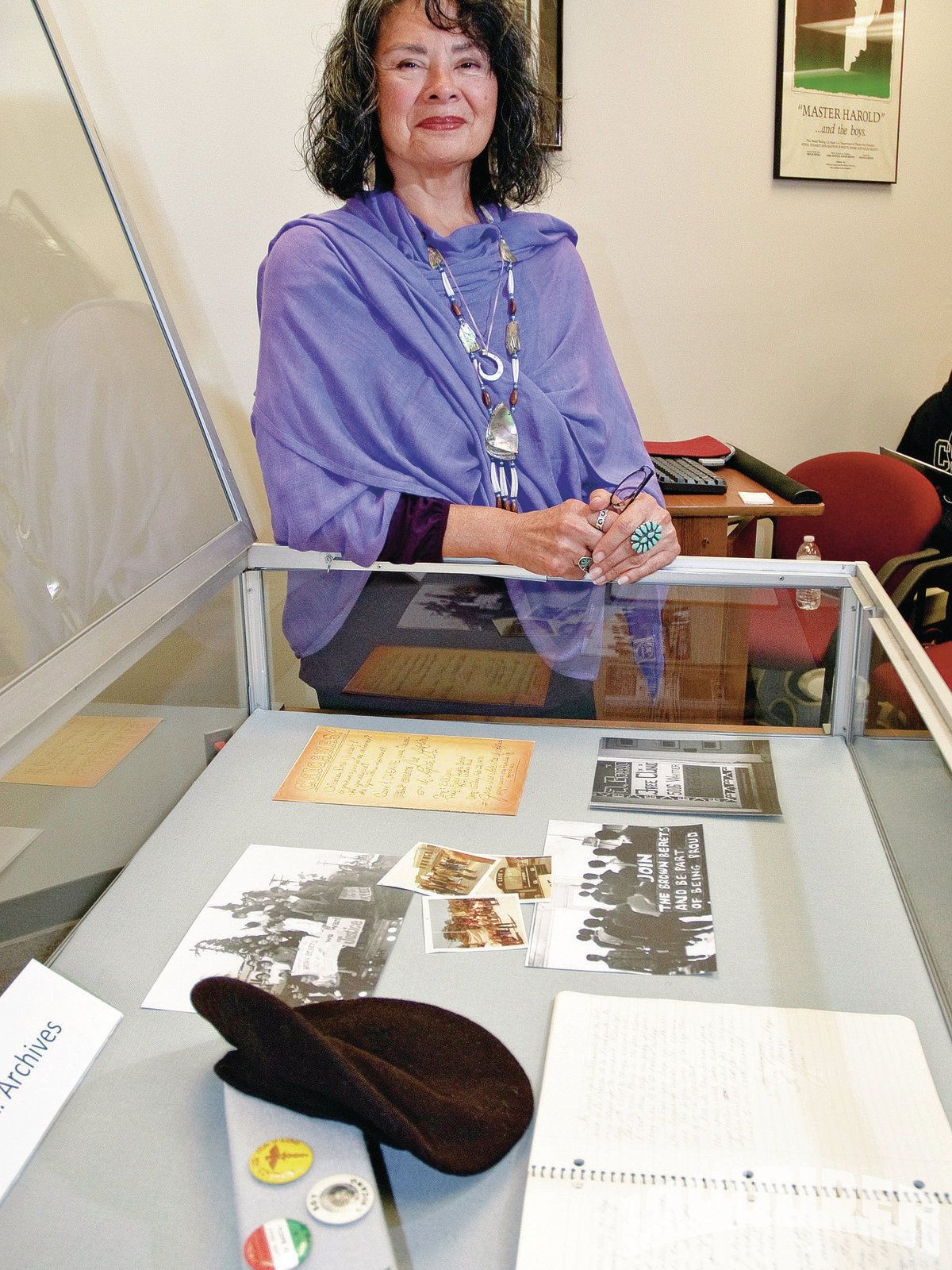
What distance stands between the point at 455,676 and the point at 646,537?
1.00ft

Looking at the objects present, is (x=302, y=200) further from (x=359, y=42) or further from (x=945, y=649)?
(x=945, y=649)

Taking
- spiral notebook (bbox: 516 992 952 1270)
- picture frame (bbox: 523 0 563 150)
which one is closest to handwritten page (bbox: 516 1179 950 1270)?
spiral notebook (bbox: 516 992 952 1270)

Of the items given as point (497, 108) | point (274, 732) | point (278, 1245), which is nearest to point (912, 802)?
point (278, 1245)

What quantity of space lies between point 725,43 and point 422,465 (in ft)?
7.72

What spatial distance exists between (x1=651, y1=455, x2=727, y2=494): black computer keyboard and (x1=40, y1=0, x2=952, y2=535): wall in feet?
2.62

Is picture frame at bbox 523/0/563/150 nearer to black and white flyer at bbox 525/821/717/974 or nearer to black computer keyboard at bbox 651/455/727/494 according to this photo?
black computer keyboard at bbox 651/455/727/494

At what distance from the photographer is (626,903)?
928mm

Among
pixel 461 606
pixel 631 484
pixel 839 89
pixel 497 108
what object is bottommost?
pixel 461 606

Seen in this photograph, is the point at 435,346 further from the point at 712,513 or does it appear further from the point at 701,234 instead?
the point at 701,234

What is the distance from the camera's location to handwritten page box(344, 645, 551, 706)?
1.25 m

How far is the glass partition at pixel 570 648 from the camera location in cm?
122

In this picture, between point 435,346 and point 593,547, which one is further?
point 435,346

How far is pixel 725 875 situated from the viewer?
966 mm

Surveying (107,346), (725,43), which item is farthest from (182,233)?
(725,43)
